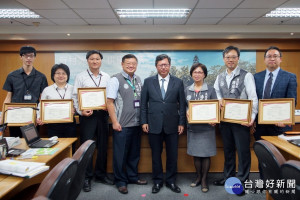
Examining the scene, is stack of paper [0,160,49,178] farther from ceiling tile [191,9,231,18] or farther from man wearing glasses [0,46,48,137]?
ceiling tile [191,9,231,18]

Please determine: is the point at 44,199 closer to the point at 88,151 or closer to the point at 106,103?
the point at 88,151

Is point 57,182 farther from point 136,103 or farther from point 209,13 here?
point 209,13

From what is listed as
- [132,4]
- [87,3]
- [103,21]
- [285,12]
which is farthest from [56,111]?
[285,12]

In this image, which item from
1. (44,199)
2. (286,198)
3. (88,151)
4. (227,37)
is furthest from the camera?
(227,37)

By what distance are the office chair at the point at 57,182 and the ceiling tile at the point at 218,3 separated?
3.92m

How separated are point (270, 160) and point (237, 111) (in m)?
0.99

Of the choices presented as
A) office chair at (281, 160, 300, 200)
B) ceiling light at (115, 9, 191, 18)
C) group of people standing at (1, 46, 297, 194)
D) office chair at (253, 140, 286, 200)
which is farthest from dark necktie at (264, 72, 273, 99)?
ceiling light at (115, 9, 191, 18)

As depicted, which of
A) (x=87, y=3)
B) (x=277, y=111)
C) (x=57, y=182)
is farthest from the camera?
(x=87, y=3)

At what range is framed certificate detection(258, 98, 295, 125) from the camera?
2.21m

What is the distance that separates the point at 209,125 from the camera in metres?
2.45

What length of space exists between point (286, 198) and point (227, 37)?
5.21 m

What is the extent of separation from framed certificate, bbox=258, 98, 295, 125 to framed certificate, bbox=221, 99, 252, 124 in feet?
0.42

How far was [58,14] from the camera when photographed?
4.66 meters

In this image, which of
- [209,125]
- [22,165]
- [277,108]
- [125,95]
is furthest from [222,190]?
[22,165]
